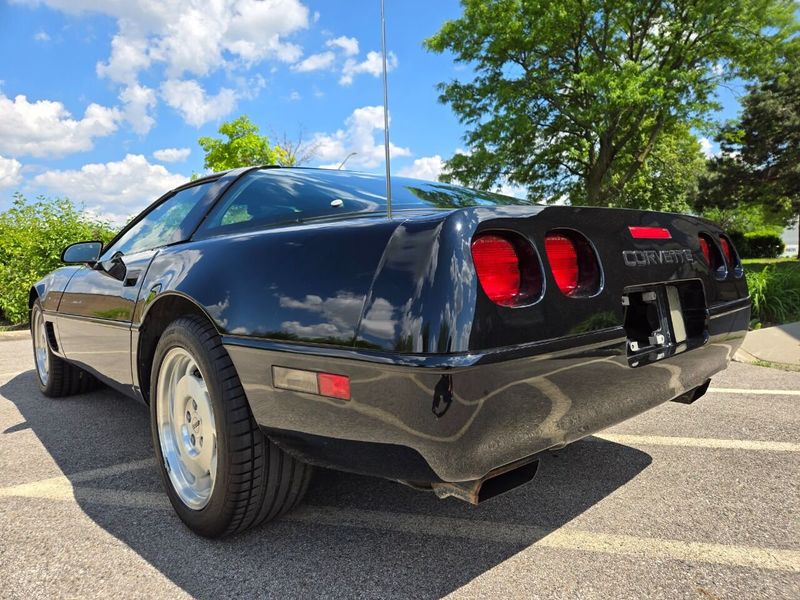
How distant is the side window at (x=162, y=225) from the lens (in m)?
2.68

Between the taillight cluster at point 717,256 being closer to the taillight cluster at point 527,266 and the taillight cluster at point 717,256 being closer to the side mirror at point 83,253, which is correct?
the taillight cluster at point 527,266

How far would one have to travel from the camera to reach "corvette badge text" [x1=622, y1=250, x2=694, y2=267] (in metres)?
1.78

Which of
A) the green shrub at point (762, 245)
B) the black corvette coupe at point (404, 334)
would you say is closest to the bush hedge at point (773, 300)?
the black corvette coupe at point (404, 334)

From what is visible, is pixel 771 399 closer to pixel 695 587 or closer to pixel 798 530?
pixel 798 530

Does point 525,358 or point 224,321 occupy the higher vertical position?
point 224,321

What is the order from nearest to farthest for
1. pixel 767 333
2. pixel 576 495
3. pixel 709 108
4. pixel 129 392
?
pixel 576 495
pixel 129 392
pixel 767 333
pixel 709 108

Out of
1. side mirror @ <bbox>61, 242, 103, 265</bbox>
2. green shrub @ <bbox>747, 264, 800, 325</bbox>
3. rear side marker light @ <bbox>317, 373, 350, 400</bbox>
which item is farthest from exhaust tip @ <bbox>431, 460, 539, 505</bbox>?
green shrub @ <bbox>747, 264, 800, 325</bbox>

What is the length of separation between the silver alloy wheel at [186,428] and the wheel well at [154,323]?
6.5 inches

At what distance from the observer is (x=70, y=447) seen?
9.87ft

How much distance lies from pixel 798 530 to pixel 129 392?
2850 millimetres

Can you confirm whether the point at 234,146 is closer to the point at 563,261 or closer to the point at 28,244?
the point at 28,244

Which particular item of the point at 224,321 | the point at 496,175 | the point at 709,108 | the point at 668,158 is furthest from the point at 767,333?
the point at 668,158

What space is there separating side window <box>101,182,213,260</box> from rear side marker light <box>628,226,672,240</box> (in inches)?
74.9

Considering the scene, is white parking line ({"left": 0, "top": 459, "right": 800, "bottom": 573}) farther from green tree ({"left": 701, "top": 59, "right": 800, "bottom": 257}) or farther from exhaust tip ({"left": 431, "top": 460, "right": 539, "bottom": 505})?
green tree ({"left": 701, "top": 59, "right": 800, "bottom": 257})
